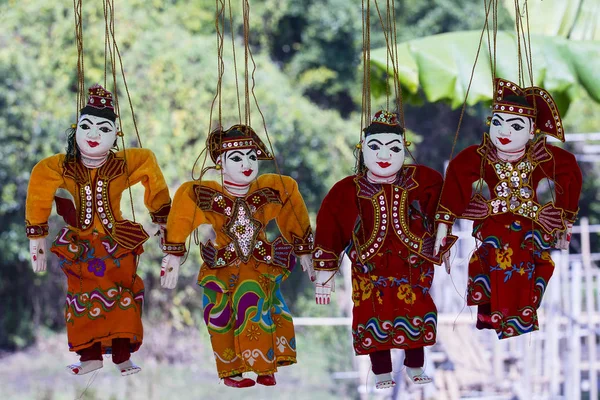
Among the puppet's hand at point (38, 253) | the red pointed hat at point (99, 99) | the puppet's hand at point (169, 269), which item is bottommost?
the puppet's hand at point (169, 269)

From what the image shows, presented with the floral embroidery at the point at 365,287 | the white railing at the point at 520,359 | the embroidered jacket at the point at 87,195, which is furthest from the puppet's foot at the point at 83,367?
the white railing at the point at 520,359

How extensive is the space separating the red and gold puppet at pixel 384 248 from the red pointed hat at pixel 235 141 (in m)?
0.28

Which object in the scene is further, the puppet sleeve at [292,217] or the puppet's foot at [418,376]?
the puppet sleeve at [292,217]

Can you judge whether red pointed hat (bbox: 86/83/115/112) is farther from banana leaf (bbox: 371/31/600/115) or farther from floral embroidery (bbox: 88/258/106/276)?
banana leaf (bbox: 371/31/600/115)

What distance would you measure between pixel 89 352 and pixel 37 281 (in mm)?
6588

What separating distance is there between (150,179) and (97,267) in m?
0.33

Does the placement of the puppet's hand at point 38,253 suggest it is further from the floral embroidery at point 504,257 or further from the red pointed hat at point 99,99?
the floral embroidery at point 504,257

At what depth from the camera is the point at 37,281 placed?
970 centimetres

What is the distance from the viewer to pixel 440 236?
3205 millimetres

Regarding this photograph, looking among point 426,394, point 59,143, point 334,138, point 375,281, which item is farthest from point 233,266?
point 334,138

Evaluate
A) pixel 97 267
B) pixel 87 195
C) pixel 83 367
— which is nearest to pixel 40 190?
pixel 87 195

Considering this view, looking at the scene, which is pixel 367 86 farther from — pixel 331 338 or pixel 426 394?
pixel 331 338

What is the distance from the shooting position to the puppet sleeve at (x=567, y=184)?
3252mm

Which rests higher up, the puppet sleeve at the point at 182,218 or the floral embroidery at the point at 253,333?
the puppet sleeve at the point at 182,218
